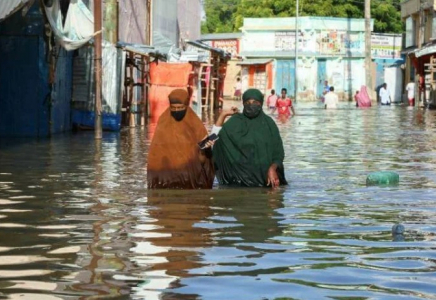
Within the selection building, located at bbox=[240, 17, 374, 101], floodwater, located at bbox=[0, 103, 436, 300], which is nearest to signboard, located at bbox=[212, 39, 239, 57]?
building, located at bbox=[240, 17, 374, 101]

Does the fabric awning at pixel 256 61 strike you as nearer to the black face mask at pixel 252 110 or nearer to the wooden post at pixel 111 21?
the wooden post at pixel 111 21

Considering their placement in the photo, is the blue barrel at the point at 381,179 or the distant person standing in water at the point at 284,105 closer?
the blue barrel at the point at 381,179

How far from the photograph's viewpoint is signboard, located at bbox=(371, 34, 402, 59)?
2896 inches

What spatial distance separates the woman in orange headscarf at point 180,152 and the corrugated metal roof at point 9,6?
518 centimetres

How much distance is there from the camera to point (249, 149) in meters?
12.3

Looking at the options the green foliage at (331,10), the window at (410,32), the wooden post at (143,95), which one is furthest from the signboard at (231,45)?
the wooden post at (143,95)

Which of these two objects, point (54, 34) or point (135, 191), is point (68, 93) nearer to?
point (54, 34)

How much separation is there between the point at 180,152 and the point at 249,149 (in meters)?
0.78

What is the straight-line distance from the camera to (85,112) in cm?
2522

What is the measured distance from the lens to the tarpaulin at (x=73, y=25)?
68.7 ft

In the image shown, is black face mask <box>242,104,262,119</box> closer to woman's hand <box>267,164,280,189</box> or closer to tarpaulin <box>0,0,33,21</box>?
woman's hand <box>267,164,280,189</box>

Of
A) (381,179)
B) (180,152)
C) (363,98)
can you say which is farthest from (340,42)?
(180,152)

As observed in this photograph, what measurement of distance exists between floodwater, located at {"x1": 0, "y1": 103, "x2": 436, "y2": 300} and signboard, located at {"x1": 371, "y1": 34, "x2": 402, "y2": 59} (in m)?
58.2

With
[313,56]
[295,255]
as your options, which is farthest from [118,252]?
[313,56]
